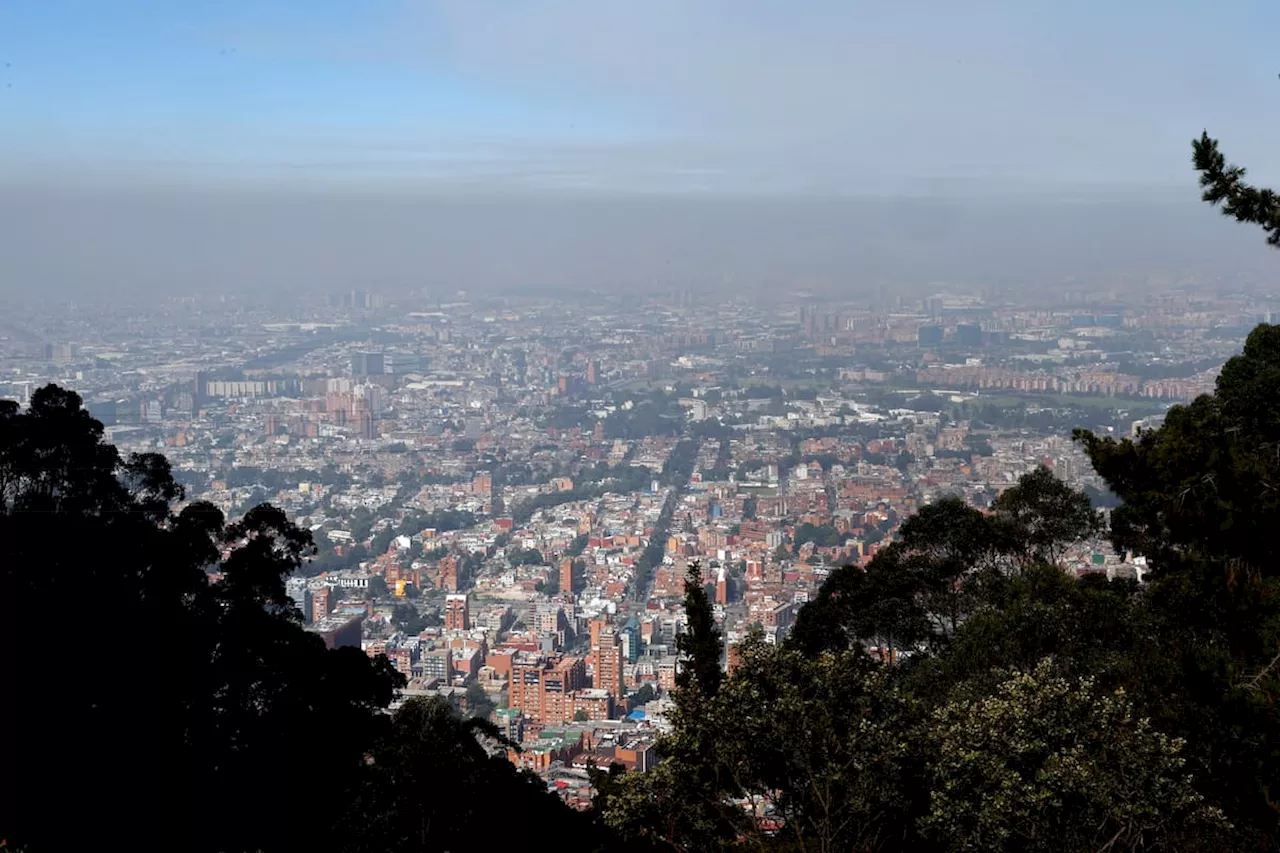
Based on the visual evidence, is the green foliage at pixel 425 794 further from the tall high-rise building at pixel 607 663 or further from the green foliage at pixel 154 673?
the tall high-rise building at pixel 607 663

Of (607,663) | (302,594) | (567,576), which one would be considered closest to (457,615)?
(302,594)

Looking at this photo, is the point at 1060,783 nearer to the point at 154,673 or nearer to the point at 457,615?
the point at 154,673

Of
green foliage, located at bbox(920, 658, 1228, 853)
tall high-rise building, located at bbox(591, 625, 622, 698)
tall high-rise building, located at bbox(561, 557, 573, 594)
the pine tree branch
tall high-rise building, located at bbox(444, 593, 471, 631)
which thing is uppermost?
the pine tree branch

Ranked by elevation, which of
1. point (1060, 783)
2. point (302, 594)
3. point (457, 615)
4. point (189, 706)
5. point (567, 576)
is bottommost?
point (567, 576)

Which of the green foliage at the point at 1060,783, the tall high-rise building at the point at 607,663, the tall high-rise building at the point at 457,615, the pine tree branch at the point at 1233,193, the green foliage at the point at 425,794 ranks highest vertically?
the pine tree branch at the point at 1233,193

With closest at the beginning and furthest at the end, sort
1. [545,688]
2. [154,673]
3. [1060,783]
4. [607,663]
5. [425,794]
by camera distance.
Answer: [1060,783] → [425,794] → [154,673] → [545,688] → [607,663]

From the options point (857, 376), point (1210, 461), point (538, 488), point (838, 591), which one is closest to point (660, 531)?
point (538, 488)

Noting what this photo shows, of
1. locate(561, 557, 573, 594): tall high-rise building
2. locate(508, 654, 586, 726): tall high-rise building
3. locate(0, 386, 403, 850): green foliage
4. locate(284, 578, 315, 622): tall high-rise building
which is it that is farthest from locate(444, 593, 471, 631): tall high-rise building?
locate(0, 386, 403, 850): green foliage

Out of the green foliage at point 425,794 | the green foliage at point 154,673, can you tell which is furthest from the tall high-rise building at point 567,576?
the green foliage at point 425,794

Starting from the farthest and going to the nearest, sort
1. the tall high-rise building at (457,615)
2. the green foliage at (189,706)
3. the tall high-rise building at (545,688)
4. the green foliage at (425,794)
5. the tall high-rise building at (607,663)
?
the tall high-rise building at (457,615) < the tall high-rise building at (607,663) < the tall high-rise building at (545,688) < the green foliage at (189,706) < the green foliage at (425,794)

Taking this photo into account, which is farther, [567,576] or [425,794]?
[567,576]

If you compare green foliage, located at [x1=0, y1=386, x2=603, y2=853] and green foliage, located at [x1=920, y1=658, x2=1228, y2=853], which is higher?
green foliage, located at [x1=920, y1=658, x2=1228, y2=853]

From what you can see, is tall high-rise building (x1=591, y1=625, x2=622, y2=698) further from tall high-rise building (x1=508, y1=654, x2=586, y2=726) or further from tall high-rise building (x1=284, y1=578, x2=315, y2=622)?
tall high-rise building (x1=284, y1=578, x2=315, y2=622)
